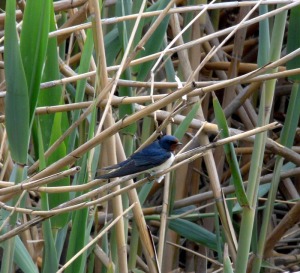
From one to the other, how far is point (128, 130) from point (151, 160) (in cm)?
22

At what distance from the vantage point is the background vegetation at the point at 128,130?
1403 mm

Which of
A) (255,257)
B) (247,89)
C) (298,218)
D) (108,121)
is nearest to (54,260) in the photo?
(108,121)

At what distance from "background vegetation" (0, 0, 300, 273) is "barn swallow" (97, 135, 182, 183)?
4 cm

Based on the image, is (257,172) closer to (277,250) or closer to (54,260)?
(54,260)

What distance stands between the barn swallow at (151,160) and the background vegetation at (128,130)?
40mm

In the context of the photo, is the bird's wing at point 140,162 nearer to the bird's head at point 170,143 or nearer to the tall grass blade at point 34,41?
the bird's head at point 170,143

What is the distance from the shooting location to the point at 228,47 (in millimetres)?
2963

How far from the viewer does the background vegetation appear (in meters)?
1.40

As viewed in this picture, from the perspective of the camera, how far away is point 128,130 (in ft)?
6.32

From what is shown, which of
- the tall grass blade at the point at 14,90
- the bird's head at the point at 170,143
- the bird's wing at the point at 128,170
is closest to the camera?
the tall grass blade at the point at 14,90

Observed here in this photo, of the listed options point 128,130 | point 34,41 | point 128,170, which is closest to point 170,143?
point 128,130

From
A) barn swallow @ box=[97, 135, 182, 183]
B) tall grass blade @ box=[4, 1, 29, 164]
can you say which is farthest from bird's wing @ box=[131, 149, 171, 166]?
tall grass blade @ box=[4, 1, 29, 164]

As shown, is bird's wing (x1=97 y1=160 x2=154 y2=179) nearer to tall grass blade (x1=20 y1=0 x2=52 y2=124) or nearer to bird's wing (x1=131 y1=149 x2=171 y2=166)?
bird's wing (x1=131 y1=149 x2=171 y2=166)

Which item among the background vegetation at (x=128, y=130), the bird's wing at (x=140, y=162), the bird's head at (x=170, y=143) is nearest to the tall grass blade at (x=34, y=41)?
the background vegetation at (x=128, y=130)
